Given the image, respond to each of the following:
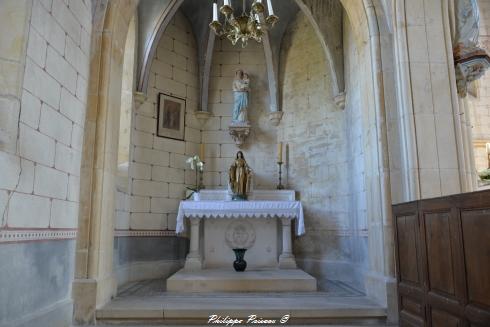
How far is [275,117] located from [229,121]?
1.10 metres

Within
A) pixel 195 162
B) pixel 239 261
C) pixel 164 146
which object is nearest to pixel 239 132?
pixel 195 162

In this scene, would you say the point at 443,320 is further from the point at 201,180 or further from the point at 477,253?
the point at 201,180

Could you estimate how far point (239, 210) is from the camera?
6875 mm

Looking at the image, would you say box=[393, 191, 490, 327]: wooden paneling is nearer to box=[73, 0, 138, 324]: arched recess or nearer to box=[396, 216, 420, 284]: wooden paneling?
box=[396, 216, 420, 284]: wooden paneling

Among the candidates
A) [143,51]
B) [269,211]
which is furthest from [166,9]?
[269,211]

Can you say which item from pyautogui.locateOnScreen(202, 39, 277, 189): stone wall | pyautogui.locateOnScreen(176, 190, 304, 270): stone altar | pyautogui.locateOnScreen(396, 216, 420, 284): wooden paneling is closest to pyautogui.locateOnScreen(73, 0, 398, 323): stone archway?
pyautogui.locateOnScreen(396, 216, 420, 284): wooden paneling

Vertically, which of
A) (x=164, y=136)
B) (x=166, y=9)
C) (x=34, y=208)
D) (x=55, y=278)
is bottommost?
(x=55, y=278)

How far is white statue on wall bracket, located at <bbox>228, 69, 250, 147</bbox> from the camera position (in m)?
8.62

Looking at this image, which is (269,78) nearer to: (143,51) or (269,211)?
(143,51)

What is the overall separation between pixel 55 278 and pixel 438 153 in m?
4.68

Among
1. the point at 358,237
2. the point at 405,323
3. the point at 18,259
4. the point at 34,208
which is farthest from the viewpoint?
the point at 358,237

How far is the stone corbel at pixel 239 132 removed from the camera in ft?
28.3

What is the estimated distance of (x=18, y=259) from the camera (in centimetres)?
334

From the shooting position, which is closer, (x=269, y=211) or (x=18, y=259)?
(x=18, y=259)
